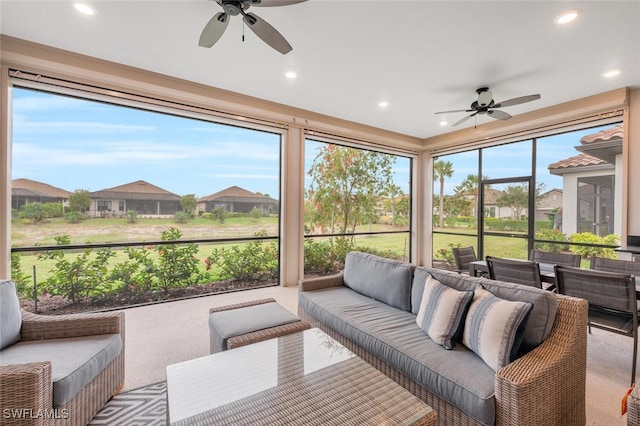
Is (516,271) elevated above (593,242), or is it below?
below

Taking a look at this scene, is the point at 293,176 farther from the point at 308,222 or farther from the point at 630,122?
the point at 630,122

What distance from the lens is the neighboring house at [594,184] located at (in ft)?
12.8

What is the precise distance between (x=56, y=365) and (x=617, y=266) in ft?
15.8

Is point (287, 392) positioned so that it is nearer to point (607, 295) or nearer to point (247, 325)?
point (247, 325)

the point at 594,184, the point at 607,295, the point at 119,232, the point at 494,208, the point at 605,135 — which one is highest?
the point at 605,135

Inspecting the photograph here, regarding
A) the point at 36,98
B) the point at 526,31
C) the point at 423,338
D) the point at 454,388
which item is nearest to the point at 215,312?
the point at 423,338

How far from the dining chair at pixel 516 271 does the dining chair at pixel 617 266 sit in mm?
1054

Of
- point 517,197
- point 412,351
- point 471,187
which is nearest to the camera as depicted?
point 412,351

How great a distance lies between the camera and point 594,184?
4156mm

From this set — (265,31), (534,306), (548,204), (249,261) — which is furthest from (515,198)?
(265,31)

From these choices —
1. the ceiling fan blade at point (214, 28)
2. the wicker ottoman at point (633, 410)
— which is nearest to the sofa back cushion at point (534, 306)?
the wicker ottoman at point (633, 410)

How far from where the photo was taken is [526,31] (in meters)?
2.55

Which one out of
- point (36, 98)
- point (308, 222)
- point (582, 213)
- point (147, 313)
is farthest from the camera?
point (308, 222)

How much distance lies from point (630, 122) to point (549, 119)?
909mm
